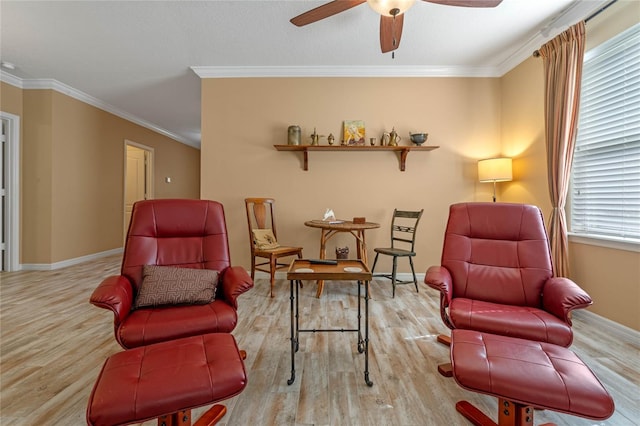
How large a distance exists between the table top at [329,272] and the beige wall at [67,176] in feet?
14.3

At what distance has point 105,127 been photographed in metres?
4.92

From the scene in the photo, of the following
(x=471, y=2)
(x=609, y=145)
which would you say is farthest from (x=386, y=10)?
(x=609, y=145)

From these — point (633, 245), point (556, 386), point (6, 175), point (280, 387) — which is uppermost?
point (6, 175)

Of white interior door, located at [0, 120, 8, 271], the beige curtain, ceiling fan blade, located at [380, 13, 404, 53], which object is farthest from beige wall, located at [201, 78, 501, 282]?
white interior door, located at [0, 120, 8, 271]

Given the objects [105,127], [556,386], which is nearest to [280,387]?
[556,386]

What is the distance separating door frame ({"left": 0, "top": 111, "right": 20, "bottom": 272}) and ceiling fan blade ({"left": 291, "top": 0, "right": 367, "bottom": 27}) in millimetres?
4423

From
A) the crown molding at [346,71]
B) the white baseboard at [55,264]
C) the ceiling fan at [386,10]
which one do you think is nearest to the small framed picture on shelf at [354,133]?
the crown molding at [346,71]

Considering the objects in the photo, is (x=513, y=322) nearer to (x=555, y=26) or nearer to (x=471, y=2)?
(x=471, y=2)

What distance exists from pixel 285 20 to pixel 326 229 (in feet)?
6.78

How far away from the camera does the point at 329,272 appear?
5.28 feet

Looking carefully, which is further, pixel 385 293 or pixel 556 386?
pixel 385 293

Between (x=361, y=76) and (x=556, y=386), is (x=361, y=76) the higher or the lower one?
the higher one

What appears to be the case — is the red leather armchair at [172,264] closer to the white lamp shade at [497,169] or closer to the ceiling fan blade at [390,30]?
the ceiling fan blade at [390,30]

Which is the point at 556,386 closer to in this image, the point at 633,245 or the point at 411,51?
the point at 633,245
